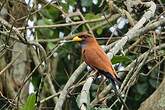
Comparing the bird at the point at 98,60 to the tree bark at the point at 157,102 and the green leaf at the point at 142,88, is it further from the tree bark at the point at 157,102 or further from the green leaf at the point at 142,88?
the green leaf at the point at 142,88

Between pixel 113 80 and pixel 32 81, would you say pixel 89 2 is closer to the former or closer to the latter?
pixel 32 81

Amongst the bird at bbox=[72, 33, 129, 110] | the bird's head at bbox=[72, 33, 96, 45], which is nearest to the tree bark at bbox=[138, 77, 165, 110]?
the bird at bbox=[72, 33, 129, 110]

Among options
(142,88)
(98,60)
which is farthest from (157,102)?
(142,88)

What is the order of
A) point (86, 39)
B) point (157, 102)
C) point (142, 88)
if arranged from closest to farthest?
1. point (157, 102)
2. point (86, 39)
3. point (142, 88)

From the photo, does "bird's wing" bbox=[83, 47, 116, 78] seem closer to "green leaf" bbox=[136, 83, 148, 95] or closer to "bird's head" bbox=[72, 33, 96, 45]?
"bird's head" bbox=[72, 33, 96, 45]

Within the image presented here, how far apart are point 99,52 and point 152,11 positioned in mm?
527

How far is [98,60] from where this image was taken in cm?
322

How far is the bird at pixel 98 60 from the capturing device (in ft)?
10.0

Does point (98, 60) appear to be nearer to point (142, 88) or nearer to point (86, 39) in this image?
point (86, 39)

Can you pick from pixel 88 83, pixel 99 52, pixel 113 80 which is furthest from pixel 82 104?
pixel 99 52

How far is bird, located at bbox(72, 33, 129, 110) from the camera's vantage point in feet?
10.0

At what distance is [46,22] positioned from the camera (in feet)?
15.1

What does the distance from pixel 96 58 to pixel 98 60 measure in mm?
38

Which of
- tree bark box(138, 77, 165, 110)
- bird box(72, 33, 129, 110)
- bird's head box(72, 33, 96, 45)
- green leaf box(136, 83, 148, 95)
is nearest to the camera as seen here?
bird box(72, 33, 129, 110)
